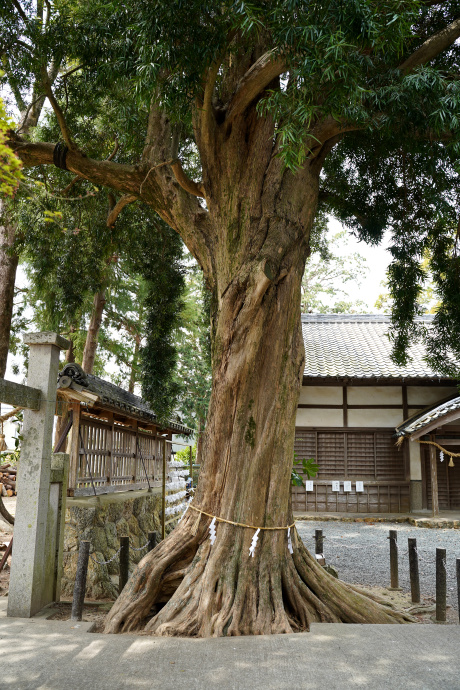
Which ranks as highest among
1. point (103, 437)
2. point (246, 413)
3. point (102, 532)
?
point (246, 413)

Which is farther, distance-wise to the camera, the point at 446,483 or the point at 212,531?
the point at 446,483

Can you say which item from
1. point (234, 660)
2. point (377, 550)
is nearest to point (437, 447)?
point (377, 550)

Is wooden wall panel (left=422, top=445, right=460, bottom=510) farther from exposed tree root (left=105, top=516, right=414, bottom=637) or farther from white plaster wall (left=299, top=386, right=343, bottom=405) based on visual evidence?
exposed tree root (left=105, top=516, right=414, bottom=637)

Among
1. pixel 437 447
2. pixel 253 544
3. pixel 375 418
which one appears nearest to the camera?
pixel 253 544

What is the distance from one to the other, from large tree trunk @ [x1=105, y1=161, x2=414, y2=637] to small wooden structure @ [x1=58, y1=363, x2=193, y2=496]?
7.54ft

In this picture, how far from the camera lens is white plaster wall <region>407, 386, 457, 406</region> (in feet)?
57.5

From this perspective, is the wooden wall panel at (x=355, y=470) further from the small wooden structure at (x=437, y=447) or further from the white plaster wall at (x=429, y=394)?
the white plaster wall at (x=429, y=394)

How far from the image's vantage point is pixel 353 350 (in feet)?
64.5

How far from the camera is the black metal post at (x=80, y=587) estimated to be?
540 cm

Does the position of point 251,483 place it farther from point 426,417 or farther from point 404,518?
point 404,518

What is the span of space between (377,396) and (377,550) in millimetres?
6673

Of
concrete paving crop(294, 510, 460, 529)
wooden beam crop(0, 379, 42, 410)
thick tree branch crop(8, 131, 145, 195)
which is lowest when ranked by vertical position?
concrete paving crop(294, 510, 460, 529)

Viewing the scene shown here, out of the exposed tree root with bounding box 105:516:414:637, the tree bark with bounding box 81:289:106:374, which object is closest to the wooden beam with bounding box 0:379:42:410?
the exposed tree root with bounding box 105:516:414:637

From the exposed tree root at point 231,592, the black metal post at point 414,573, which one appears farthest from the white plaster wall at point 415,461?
the exposed tree root at point 231,592
